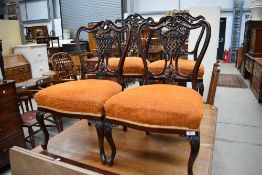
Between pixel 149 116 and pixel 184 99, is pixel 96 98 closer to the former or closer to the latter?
pixel 149 116

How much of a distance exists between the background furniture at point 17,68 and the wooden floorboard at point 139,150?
8.65 ft

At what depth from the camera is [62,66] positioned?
3.53m

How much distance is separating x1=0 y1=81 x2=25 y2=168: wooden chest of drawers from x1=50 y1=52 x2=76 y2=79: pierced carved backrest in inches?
52.9

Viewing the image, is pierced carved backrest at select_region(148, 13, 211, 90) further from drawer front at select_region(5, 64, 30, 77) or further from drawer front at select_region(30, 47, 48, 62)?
drawer front at select_region(30, 47, 48, 62)

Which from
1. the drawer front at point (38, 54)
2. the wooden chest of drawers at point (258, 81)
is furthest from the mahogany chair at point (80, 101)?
the drawer front at point (38, 54)

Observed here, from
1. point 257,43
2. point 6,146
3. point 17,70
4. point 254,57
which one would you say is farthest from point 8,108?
point 257,43

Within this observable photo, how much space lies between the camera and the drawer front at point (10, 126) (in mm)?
1963

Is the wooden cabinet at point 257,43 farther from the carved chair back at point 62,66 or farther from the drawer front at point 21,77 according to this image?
the drawer front at point 21,77

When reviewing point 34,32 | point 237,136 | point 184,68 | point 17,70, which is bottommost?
point 237,136

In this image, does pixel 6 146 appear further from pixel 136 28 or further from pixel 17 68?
pixel 17 68

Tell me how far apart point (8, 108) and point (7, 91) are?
16 cm

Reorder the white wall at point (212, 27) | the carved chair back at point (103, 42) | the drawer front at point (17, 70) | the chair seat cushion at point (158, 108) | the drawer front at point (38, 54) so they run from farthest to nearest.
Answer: the drawer front at point (38, 54) < the drawer front at point (17, 70) < the white wall at point (212, 27) < the carved chair back at point (103, 42) < the chair seat cushion at point (158, 108)

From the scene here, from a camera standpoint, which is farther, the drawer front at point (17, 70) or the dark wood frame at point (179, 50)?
the drawer front at point (17, 70)

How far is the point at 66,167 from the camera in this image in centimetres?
97
